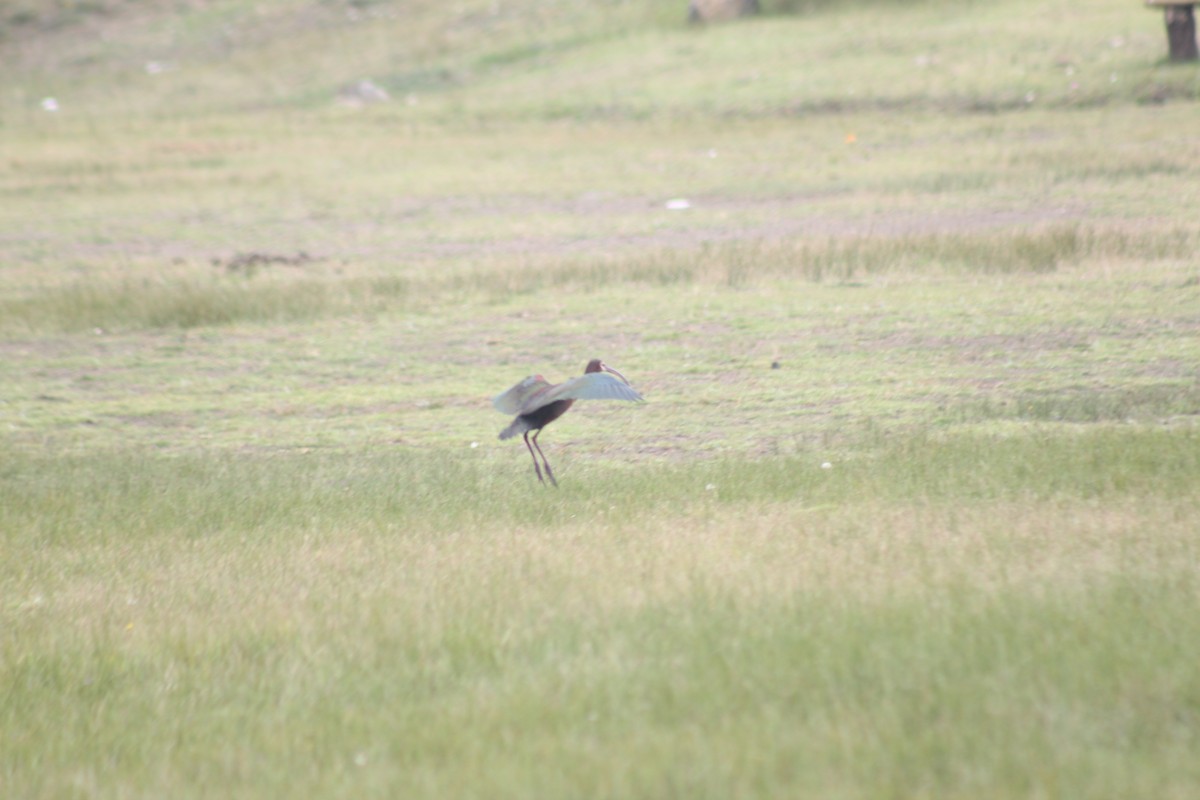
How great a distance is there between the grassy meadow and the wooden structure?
1.16ft

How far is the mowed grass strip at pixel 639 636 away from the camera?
425 centimetres

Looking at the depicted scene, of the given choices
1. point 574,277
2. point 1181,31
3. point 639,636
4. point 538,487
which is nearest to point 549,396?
point 538,487

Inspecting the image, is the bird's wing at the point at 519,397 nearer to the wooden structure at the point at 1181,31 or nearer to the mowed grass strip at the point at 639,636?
the mowed grass strip at the point at 639,636

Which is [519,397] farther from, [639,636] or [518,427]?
[639,636]

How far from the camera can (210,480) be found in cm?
885

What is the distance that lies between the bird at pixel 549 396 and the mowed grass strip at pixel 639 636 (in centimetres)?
46

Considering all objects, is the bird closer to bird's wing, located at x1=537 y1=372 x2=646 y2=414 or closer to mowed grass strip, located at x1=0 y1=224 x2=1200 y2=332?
bird's wing, located at x1=537 y1=372 x2=646 y2=414

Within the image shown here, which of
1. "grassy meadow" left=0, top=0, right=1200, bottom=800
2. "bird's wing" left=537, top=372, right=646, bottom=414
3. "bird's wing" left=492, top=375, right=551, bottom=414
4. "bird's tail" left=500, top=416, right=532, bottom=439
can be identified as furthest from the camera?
"bird's wing" left=492, top=375, right=551, bottom=414

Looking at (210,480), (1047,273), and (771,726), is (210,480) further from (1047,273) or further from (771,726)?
(1047,273)

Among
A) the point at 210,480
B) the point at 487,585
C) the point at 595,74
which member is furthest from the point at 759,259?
the point at 595,74

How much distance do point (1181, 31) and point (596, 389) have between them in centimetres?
2119

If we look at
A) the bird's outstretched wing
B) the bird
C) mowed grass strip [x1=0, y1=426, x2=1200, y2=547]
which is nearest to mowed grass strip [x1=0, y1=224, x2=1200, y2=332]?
mowed grass strip [x1=0, y1=426, x2=1200, y2=547]

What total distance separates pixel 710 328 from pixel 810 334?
112 cm

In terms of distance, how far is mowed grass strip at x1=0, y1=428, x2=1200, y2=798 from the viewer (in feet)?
14.0
